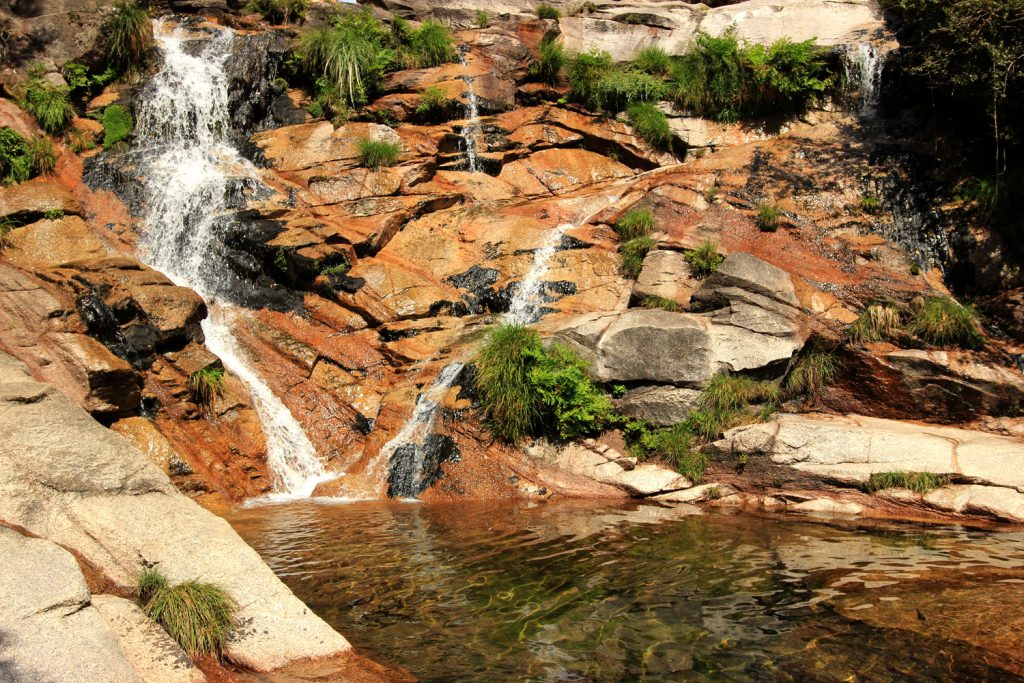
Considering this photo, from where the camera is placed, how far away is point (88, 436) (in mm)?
5574

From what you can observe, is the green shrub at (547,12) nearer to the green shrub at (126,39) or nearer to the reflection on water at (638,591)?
the green shrub at (126,39)

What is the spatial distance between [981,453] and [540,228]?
843 cm

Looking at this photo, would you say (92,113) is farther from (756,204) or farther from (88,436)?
(756,204)

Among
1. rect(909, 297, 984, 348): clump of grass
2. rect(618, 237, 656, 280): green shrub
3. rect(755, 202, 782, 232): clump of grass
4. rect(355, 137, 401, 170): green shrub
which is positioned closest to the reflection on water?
rect(909, 297, 984, 348): clump of grass

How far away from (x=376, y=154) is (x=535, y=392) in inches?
304

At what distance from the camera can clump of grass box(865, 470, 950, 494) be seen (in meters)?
8.11

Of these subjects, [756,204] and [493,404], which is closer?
[493,404]

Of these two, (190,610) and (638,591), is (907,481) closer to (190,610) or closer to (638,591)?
(638,591)

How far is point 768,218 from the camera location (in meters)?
13.1

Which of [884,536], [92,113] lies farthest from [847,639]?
[92,113]

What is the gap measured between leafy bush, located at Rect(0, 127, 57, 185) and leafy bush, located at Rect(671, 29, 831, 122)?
13.7m

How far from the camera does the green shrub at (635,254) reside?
12.8 meters

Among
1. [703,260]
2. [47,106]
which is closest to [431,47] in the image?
[47,106]

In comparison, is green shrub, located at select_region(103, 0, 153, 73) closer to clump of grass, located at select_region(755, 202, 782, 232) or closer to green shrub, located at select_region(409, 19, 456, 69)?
green shrub, located at select_region(409, 19, 456, 69)
